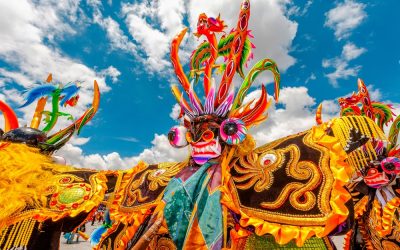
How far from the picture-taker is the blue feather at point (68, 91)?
4254 mm

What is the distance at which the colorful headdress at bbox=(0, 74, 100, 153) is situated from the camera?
10.5 feet

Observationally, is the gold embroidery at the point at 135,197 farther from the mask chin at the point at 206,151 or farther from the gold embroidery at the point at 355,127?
the gold embroidery at the point at 355,127

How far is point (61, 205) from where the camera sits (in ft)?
9.10

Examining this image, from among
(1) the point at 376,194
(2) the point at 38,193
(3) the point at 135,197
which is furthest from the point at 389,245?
(2) the point at 38,193

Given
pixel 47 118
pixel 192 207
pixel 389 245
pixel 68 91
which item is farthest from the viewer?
pixel 68 91

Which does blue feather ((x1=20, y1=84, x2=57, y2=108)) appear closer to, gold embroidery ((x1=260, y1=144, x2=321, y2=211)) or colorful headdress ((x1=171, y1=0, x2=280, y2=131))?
colorful headdress ((x1=171, y1=0, x2=280, y2=131))

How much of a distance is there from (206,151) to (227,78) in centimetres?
75

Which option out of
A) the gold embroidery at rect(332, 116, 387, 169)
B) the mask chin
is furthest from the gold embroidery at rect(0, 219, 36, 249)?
the gold embroidery at rect(332, 116, 387, 169)

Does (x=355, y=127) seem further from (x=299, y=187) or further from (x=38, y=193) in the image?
(x=38, y=193)

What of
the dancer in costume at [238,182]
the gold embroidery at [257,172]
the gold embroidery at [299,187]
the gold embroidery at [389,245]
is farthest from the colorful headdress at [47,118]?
the gold embroidery at [389,245]

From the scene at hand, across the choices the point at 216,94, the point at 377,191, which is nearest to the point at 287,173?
the point at 216,94

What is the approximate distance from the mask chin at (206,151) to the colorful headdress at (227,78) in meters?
0.30

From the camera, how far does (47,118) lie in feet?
13.1

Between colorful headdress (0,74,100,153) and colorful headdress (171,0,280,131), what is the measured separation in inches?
59.0
